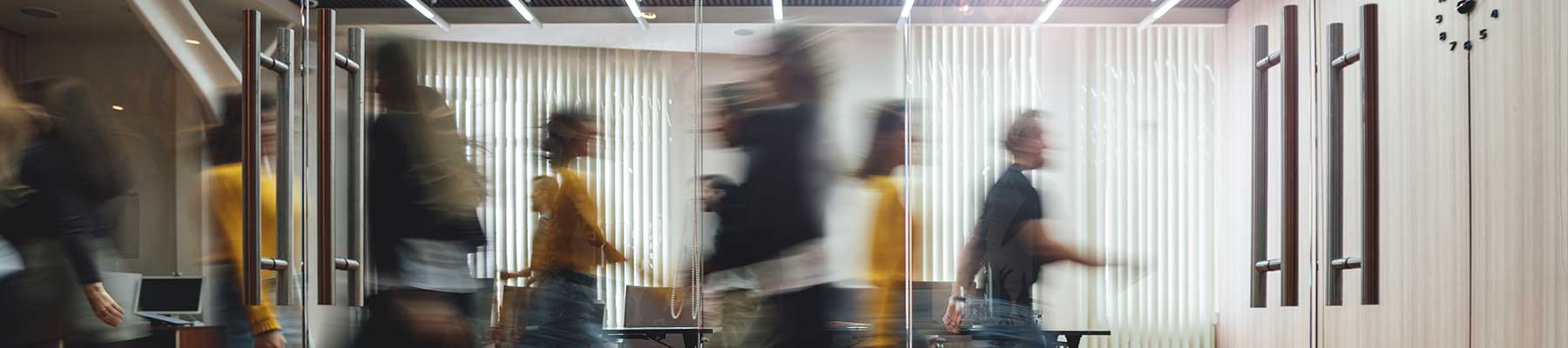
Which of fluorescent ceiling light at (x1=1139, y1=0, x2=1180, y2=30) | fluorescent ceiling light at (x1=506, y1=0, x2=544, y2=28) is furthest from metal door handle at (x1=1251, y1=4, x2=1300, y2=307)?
fluorescent ceiling light at (x1=506, y1=0, x2=544, y2=28)

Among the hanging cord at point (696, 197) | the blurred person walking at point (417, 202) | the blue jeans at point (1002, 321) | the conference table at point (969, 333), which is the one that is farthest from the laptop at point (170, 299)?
the blue jeans at point (1002, 321)

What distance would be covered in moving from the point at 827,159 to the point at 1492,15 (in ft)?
5.01

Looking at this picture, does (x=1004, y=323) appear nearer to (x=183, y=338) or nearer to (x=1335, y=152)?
(x=1335, y=152)

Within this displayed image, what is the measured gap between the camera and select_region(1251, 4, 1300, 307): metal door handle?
94.3 inches

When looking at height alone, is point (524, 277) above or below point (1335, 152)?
below

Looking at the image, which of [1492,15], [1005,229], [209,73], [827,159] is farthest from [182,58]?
[1492,15]

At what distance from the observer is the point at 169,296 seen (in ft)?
7.64

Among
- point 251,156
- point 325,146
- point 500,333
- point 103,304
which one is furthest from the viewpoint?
point 500,333

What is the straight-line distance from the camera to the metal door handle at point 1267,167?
7.86ft

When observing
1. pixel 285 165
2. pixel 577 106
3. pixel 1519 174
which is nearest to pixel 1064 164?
pixel 1519 174

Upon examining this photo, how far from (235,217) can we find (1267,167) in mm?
2417

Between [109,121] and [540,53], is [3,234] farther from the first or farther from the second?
[540,53]

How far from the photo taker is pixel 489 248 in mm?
2385

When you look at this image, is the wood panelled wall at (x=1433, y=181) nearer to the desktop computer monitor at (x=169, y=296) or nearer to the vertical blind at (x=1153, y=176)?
the vertical blind at (x=1153, y=176)
